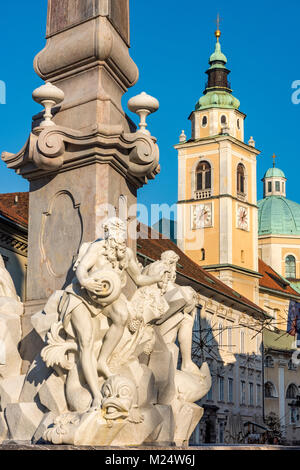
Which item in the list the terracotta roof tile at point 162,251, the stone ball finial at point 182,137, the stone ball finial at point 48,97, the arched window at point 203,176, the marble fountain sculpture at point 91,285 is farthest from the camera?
the stone ball finial at point 182,137

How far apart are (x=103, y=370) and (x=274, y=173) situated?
268 feet

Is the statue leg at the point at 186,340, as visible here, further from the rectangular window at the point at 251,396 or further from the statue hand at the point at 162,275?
the rectangular window at the point at 251,396

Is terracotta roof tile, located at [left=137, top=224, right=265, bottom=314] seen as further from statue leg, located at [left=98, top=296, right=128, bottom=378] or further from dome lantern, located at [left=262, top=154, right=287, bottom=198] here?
dome lantern, located at [left=262, top=154, right=287, bottom=198]

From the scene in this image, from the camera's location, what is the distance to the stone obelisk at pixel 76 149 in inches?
337

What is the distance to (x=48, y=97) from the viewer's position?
858 cm

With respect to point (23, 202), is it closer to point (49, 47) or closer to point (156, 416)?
point (49, 47)

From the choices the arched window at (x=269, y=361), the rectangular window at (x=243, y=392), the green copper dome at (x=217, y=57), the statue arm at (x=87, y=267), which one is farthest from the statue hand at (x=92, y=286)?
the green copper dome at (x=217, y=57)

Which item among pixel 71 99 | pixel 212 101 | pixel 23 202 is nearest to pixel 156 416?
pixel 71 99

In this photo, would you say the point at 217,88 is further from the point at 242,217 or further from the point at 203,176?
the point at 242,217

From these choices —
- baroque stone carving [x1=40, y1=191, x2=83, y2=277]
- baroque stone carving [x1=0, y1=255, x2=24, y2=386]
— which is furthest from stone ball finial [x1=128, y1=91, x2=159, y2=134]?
baroque stone carving [x1=0, y1=255, x2=24, y2=386]

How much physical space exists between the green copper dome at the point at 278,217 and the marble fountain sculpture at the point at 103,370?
238 ft

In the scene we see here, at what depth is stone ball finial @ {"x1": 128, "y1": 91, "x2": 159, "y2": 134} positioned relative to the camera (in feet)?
29.5
